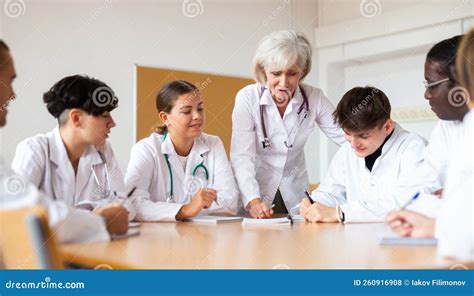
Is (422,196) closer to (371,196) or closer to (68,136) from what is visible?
(371,196)

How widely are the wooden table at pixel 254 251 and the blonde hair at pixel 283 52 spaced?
828 mm

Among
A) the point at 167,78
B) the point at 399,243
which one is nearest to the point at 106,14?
the point at 167,78

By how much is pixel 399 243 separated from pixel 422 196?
0.32 m

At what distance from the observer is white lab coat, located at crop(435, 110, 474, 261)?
1.12m

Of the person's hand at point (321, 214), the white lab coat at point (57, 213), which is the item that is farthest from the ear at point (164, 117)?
the white lab coat at point (57, 213)

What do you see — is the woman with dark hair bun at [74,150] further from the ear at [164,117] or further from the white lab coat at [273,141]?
the white lab coat at [273,141]

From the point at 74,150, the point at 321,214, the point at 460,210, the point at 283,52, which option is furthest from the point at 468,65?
the point at 74,150

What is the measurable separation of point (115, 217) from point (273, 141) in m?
1.06

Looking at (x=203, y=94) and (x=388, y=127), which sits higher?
(x=203, y=94)

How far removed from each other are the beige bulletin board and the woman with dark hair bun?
6.18 ft

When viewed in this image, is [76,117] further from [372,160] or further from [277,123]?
[372,160]

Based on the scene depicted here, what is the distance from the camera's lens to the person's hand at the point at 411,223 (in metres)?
1.28

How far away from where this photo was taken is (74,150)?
71.1 inches

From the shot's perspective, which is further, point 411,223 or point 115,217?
point 115,217
